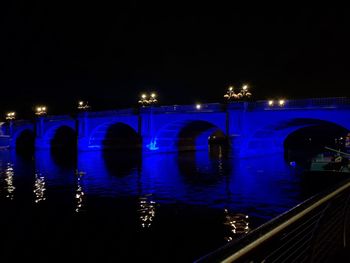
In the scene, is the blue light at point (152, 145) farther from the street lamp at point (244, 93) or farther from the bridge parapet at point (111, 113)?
the street lamp at point (244, 93)

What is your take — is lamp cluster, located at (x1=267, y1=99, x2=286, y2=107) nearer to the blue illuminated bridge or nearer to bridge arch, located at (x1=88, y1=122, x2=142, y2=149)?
the blue illuminated bridge

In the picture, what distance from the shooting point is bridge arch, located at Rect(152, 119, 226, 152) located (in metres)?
60.2

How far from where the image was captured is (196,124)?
6294cm

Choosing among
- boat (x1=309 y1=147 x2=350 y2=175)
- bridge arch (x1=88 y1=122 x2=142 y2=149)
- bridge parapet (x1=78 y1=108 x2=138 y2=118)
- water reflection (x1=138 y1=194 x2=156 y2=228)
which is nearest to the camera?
water reflection (x1=138 y1=194 x2=156 y2=228)

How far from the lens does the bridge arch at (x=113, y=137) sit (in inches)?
2879

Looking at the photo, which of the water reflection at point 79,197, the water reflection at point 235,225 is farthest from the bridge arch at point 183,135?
the water reflection at point 235,225

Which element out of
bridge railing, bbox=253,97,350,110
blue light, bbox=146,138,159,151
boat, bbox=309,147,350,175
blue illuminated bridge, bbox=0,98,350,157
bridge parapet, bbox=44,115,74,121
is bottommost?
boat, bbox=309,147,350,175

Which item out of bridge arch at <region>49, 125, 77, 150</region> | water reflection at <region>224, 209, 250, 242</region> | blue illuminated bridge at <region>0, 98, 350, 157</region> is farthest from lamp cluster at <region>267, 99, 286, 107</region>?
bridge arch at <region>49, 125, 77, 150</region>

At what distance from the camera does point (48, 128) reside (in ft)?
276

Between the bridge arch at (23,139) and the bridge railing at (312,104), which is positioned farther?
the bridge arch at (23,139)

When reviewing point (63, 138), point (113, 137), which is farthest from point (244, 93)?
point (63, 138)

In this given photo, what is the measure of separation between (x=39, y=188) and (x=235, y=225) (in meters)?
16.8

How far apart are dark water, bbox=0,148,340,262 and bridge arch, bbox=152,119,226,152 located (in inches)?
1049

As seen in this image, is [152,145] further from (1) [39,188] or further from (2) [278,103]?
(1) [39,188]
